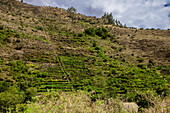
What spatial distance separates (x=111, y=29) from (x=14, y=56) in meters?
58.8

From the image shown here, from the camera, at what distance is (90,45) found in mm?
56375

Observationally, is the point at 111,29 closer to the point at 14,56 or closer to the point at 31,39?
the point at 31,39

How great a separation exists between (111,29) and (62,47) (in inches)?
1547

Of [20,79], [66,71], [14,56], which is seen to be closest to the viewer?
[20,79]

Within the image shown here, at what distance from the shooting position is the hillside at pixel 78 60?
28906 mm

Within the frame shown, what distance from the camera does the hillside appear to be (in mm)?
28906

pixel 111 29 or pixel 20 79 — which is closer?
pixel 20 79

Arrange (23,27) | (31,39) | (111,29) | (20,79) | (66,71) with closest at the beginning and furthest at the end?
(20,79) → (66,71) → (31,39) → (23,27) → (111,29)

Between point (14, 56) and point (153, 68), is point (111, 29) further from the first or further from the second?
point (14, 56)

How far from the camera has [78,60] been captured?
45344 mm

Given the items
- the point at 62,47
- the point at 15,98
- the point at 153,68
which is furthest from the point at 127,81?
the point at 15,98

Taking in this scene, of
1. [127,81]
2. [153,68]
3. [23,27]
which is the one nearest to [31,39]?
[23,27]

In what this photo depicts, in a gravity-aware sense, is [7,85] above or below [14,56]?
below

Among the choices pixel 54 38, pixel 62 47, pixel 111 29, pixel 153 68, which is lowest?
pixel 153 68
